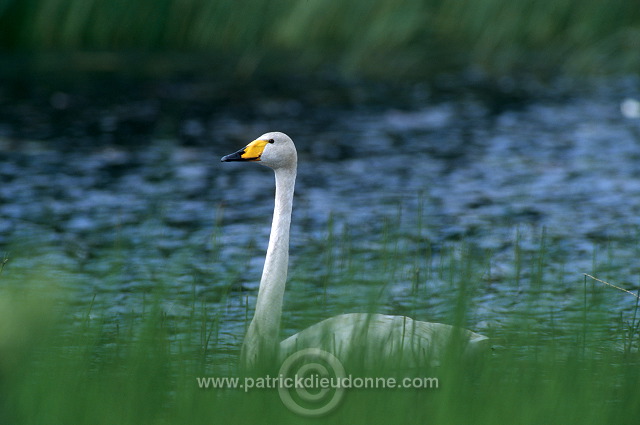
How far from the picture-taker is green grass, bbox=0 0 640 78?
14.8 meters

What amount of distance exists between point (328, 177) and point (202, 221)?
191cm

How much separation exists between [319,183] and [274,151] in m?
4.57

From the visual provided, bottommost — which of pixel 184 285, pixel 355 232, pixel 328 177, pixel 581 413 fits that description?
pixel 581 413

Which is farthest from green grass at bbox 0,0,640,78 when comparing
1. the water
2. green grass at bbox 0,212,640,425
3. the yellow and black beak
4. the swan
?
green grass at bbox 0,212,640,425

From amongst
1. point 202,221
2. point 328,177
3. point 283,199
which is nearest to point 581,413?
point 283,199

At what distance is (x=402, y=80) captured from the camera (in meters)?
14.7

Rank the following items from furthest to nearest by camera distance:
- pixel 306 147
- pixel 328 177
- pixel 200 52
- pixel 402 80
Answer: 1. pixel 200 52
2. pixel 402 80
3. pixel 306 147
4. pixel 328 177

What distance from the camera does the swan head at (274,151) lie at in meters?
5.64

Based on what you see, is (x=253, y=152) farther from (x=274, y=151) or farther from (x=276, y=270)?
(x=276, y=270)

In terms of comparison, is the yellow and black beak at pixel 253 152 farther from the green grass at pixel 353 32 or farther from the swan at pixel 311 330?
the green grass at pixel 353 32

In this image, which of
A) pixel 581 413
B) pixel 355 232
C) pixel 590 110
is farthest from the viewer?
pixel 590 110

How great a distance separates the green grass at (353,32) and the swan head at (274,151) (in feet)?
30.8

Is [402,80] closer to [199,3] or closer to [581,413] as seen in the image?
[199,3]

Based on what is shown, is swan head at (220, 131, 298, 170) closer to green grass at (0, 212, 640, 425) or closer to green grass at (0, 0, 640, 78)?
green grass at (0, 212, 640, 425)
